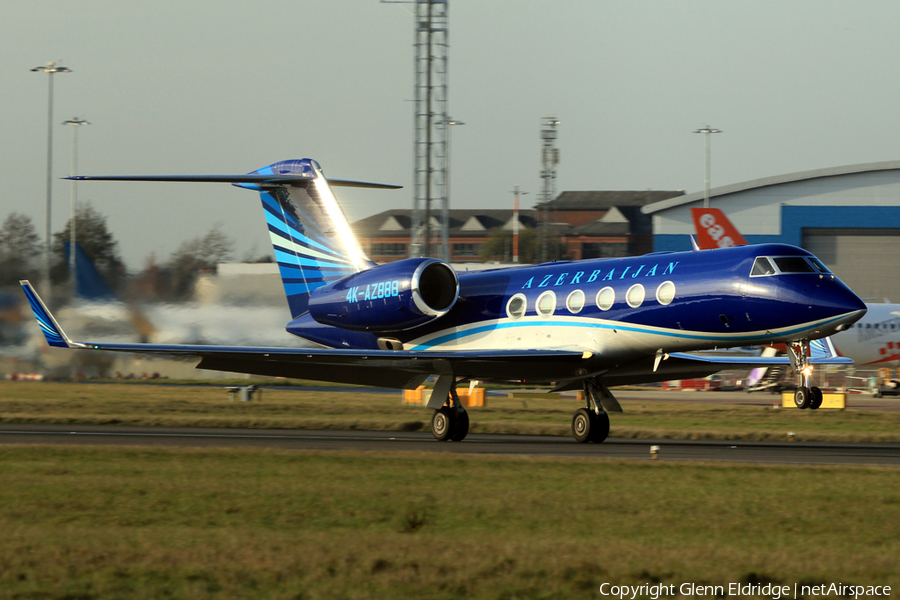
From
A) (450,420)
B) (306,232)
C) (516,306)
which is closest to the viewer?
(516,306)

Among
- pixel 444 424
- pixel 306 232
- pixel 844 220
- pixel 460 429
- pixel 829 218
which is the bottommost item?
pixel 460 429

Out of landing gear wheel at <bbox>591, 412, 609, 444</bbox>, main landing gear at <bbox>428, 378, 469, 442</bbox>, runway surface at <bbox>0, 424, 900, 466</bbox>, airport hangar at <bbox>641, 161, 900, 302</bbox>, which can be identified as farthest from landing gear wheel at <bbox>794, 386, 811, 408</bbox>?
airport hangar at <bbox>641, 161, 900, 302</bbox>

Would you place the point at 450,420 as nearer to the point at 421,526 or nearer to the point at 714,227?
the point at 421,526

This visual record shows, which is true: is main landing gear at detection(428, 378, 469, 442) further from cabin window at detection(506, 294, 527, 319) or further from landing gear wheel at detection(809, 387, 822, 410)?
landing gear wheel at detection(809, 387, 822, 410)

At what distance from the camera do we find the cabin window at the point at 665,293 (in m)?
19.0

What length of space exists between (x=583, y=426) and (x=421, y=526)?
11.6m

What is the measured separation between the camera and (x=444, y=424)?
2188cm

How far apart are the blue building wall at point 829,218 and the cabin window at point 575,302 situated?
47.6 metres

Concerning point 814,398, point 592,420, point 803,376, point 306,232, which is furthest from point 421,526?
point 306,232

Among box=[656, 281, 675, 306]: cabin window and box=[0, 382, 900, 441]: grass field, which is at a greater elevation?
box=[656, 281, 675, 306]: cabin window

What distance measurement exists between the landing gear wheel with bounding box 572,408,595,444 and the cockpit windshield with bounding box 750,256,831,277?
4941 mm

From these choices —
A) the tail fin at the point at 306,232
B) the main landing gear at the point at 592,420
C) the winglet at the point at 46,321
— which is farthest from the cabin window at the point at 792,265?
the winglet at the point at 46,321

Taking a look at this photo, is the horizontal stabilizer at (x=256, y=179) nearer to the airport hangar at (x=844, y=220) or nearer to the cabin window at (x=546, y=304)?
the cabin window at (x=546, y=304)

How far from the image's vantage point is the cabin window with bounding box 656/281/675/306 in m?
19.0
